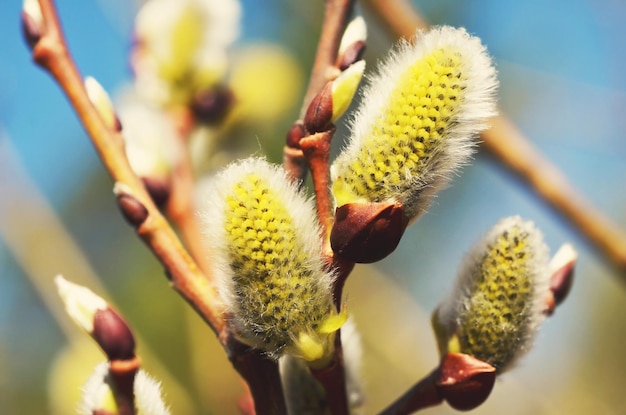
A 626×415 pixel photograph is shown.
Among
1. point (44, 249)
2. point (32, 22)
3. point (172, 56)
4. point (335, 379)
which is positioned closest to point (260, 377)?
point (335, 379)

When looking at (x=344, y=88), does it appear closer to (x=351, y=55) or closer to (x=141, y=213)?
(x=351, y=55)

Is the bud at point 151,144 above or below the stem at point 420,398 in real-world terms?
above

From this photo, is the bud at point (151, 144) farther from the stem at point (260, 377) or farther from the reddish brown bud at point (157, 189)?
the stem at point (260, 377)

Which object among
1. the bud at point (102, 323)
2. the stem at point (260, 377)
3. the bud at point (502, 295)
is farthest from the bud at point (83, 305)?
the bud at point (502, 295)

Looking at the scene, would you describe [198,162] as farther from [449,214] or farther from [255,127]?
[449,214]

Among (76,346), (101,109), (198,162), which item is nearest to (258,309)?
(101,109)
